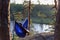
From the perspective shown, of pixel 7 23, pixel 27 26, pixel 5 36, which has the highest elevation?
pixel 7 23

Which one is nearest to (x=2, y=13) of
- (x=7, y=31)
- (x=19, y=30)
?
(x=7, y=31)

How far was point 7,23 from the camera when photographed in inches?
84.6

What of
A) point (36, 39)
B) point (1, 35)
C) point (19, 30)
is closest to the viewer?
point (1, 35)

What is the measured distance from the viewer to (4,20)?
6.97 feet

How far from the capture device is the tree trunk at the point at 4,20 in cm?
209

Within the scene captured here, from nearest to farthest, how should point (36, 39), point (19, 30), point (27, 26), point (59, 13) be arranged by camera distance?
point (59, 13)
point (36, 39)
point (19, 30)
point (27, 26)

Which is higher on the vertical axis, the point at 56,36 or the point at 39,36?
the point at 56,36

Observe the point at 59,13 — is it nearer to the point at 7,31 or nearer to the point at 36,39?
the point at 7,31

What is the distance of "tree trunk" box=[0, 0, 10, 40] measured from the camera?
2094 mm

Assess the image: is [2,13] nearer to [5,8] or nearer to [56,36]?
[5,8]

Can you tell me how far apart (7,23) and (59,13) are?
2.12 ft

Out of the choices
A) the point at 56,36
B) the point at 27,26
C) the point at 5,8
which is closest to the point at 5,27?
the point at 5,8

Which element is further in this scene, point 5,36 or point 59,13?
point 5,36

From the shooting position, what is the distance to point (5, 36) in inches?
83.7
